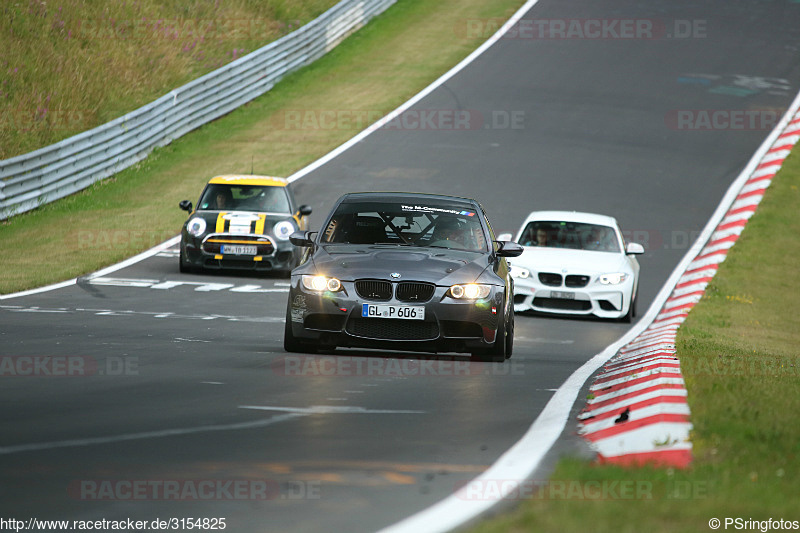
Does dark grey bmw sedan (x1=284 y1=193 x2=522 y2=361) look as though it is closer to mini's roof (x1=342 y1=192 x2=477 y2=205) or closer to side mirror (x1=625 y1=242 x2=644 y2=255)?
mini's roof (x1=342 y1=192 x2=477 y2=205)

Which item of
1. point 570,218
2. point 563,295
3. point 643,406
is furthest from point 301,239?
point 570,218

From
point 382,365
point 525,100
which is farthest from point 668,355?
point 525,100

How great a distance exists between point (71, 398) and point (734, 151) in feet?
81.4

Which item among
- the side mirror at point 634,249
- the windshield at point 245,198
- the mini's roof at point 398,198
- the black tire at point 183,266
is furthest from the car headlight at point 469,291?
the windshield at point 245,198

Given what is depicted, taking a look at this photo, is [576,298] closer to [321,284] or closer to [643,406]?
[321,284]

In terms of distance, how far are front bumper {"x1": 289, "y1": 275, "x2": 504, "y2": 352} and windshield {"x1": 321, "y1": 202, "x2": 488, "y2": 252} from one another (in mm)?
1148

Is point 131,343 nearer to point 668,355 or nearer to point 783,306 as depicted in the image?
point 668,355

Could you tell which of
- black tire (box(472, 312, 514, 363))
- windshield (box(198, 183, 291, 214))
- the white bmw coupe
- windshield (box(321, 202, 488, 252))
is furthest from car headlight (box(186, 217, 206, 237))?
black tire (box(472, 312, 514, 363))

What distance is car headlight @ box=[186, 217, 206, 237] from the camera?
64.6 ft

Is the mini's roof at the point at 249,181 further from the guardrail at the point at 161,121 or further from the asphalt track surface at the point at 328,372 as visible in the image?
the guardrail at the point at 161,121

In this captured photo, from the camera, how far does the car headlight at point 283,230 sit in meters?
20.0

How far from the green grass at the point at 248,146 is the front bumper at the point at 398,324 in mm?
7307

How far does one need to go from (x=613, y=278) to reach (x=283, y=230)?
5.46m

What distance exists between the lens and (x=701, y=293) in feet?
63.1
